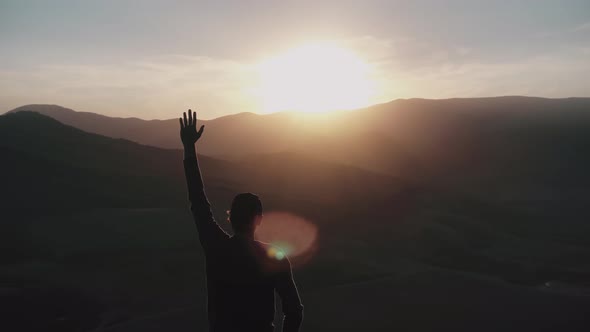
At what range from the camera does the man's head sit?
9.59 feet

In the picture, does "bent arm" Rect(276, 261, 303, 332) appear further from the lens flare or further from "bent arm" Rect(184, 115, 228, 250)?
the lens flare

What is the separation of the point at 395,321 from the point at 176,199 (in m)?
29.1

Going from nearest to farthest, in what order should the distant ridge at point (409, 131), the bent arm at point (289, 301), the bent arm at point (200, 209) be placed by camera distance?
the bent arm at point (289, 301), the bent arm at point (200, 209), the distant ridge at point (409, 131)

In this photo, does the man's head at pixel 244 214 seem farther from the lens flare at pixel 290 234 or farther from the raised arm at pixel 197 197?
the lens flare at pixel 290 234

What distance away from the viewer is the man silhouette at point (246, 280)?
2.83 metres

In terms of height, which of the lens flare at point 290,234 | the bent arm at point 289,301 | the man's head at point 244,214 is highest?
the man's head at point 244,214

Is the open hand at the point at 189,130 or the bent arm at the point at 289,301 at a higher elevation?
the open hand at the point at 189,130

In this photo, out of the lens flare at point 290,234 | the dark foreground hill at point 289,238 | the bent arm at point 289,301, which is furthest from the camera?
the lens flare at point 290,234

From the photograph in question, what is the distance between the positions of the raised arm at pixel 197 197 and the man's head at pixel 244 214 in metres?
0.11

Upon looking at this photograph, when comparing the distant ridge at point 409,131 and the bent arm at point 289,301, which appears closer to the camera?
the bent arm at point 289,301

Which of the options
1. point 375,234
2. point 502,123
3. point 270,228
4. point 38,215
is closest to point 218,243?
point 270,228

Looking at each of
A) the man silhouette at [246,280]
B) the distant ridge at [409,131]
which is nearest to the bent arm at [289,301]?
the man silhouette at [246,280]

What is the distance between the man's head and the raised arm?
111 millimetres

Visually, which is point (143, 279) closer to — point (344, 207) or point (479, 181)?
point (344, 207)
